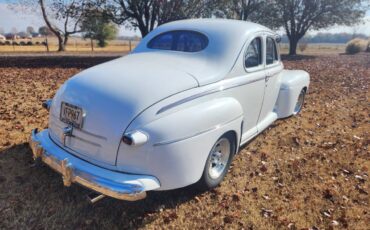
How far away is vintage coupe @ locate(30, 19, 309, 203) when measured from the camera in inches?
107

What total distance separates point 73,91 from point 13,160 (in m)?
1.75

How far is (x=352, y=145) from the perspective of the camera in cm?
523

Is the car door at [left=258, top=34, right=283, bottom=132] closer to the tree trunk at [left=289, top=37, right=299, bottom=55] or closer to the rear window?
the rear window

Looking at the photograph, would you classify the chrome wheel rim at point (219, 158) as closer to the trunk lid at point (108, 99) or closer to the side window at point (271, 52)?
the trunk lid at point (108, 99)

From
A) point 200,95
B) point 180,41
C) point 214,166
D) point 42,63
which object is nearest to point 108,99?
point 200,95

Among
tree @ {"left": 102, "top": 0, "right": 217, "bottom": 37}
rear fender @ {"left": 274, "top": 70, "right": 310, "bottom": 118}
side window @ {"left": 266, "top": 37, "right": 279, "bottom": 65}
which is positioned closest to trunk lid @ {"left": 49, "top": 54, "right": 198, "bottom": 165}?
side window @ {"left": 266, "top": 37, "right": 279, "bottom": 65}

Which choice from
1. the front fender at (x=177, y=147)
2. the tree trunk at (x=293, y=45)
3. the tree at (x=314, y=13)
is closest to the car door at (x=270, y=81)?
the front fender at (x=177, y=147)

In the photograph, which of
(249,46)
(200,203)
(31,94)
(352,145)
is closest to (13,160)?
(200,203)

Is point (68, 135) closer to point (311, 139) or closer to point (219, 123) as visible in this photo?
point (219, 123)

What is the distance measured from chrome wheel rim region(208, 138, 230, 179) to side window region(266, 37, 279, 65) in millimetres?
1753

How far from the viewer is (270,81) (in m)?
4.68

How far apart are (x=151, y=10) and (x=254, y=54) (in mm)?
14493

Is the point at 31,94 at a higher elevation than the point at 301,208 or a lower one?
higher

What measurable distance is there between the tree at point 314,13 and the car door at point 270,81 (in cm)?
2474
